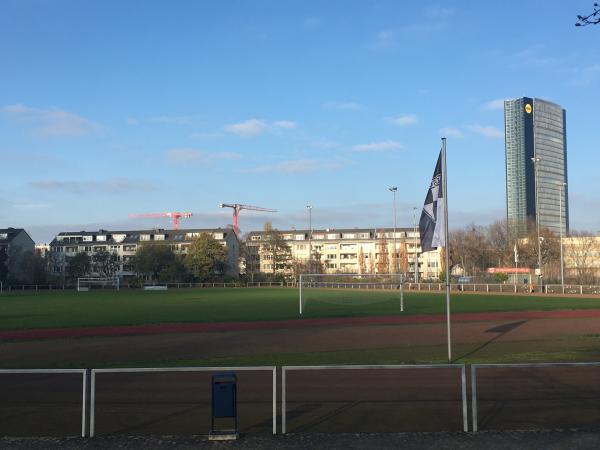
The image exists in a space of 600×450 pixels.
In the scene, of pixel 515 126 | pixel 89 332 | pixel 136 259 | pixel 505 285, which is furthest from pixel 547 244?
pixel 515 126

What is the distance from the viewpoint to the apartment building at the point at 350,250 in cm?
13700

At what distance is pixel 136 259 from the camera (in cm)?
10644

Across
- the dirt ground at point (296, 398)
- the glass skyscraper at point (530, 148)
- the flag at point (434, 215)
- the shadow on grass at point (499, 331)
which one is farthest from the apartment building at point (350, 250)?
the flag at point (434, 215)

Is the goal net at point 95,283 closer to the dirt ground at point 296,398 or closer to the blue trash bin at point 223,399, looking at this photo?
the dirt ground at point 296,398

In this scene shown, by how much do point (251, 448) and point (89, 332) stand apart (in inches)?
732

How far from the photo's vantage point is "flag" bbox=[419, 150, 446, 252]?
606 inches

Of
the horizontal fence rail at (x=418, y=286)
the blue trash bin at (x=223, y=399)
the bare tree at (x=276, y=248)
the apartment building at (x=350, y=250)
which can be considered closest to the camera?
the blue trash bin at (x=223, y=399)

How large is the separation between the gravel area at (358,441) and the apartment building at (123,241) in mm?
128026

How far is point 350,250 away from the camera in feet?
498

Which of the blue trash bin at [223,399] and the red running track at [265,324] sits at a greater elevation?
the blue trash bin at [223,399]

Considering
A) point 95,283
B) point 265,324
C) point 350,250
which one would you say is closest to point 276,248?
point 95,283

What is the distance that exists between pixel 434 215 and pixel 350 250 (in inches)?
5384

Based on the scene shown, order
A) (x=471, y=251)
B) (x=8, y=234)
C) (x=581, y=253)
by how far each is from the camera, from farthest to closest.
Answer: (x=8, y=234) < (x=471, y=251) < (x=581, y=253)

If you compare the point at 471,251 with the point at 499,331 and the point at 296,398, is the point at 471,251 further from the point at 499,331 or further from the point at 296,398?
the point at 296,398
